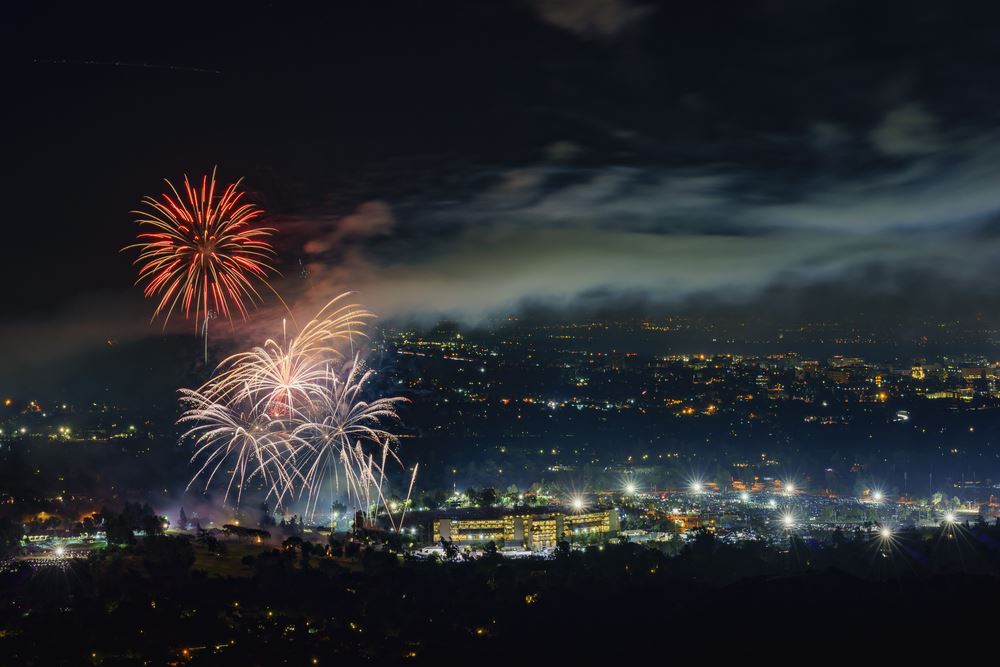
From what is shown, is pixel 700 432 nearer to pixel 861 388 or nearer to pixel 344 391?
pixel 861 388

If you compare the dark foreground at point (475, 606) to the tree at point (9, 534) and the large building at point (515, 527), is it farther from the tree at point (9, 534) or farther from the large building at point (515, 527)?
the large building at point (515, 527)

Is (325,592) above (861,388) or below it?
below

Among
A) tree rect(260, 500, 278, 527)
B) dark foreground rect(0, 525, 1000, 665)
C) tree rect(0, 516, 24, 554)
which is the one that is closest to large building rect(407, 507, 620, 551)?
dark foreground rect(0, 525, 1000, 665)

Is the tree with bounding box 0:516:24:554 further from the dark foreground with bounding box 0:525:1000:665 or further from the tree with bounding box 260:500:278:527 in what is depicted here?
the tree with bounding box 260:500:278:527

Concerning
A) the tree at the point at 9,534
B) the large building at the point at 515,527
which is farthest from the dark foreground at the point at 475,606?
the large building at the point at 515,527

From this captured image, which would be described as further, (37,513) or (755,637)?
(37,513)

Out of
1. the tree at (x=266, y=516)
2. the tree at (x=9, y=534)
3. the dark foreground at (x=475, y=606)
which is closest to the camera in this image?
the dark foreground at (x=475, y=606)


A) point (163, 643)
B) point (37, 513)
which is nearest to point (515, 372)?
point (37, 513)

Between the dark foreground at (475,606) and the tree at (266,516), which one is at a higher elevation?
the tree at (266,516)
